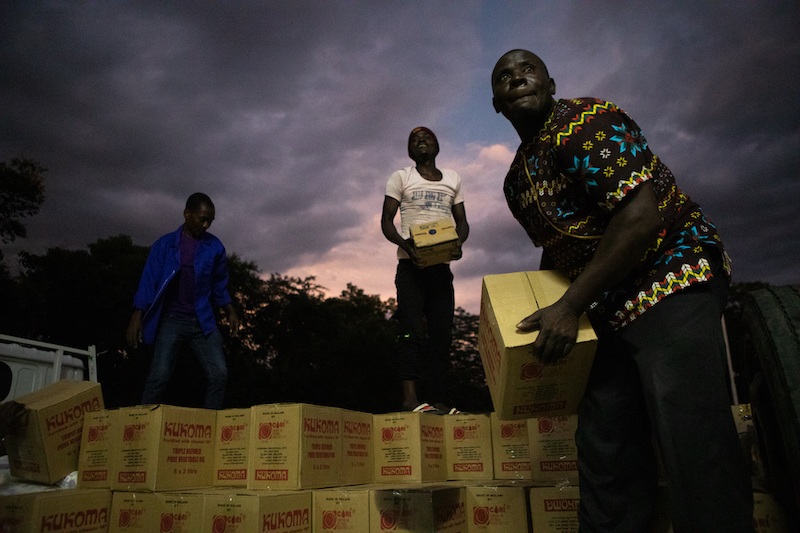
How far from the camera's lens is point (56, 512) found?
2.21 metres

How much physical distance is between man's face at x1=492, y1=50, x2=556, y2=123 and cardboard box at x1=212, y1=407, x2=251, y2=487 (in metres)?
2.01

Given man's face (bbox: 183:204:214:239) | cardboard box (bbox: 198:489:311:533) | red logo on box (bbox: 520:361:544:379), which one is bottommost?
cardboard box (bbox: 198:489:311:533)

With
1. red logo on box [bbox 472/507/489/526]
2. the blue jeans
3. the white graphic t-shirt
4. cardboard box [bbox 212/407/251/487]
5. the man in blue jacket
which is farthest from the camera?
the white graphic t-shirt

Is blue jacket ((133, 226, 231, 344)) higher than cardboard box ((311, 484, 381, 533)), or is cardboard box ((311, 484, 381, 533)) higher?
blue jacket ((133, 226, 231, 344))

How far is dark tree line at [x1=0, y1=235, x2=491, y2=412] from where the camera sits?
13.6m

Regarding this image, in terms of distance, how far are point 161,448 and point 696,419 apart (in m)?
2.39

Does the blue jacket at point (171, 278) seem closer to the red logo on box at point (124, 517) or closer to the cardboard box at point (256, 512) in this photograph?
the red logo on box at point (124, 517)

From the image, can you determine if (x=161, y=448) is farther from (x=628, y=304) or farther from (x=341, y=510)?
(x=628, y=304)

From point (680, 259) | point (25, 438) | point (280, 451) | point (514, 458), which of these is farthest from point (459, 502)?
point (25, 438)

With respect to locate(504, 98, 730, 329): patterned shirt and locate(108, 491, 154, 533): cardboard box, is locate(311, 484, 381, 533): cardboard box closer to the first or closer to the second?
locate(108, 491, 154, 533): cardboard box

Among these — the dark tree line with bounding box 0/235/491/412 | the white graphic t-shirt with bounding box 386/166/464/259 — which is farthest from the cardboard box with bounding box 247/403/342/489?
the dark tree line with bounding box 0/235/491/412

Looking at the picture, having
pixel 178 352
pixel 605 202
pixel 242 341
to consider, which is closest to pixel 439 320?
pixel 178 352

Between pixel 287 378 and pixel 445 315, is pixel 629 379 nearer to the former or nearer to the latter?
pixel 445 315

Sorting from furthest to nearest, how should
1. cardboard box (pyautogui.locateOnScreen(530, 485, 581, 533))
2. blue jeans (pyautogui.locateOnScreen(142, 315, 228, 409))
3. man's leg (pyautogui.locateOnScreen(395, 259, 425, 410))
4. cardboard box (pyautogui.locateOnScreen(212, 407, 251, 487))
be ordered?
blue jeans (pyautogui.locateOnScreen(142, 315, 228, 409))
man's leg (pyautogui.locateOnScreen(395, 259, 425, 410))
cardboard box (pyautogui.locateOnScreen(212, 407, 251, 487))
cardboard box (pyautogui.locateOnScreen(530, 485, 581, 533))
